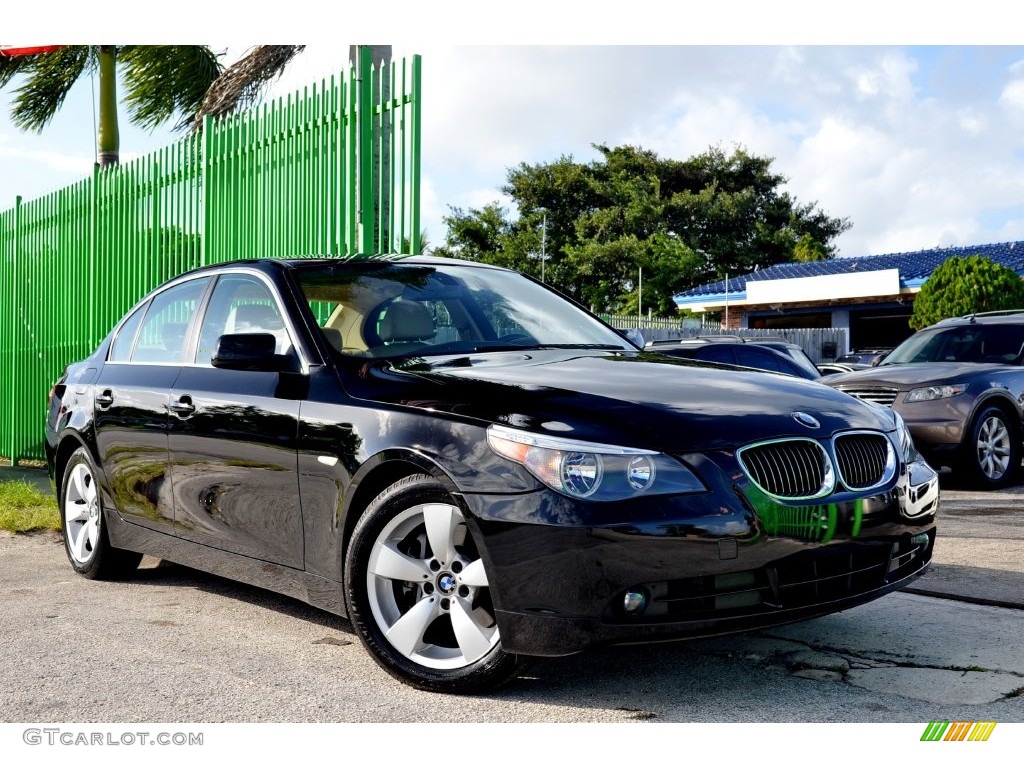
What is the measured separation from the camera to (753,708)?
140 inches

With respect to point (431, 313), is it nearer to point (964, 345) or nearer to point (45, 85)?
point (964, 345)

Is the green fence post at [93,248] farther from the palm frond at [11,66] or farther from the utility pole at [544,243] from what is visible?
the utility pole at [544,243]

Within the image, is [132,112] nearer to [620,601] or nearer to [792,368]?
[792,368]

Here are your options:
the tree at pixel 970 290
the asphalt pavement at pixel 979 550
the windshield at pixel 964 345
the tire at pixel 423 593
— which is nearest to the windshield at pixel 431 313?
the tire at pixel 423 593

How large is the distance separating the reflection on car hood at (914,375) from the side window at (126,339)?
20.1 feet

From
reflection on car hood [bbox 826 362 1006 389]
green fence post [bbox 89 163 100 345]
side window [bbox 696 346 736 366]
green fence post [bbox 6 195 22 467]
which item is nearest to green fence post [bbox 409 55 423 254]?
reflection on car hood [bbox 826 362 1006 389]

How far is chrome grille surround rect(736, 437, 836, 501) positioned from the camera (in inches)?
141

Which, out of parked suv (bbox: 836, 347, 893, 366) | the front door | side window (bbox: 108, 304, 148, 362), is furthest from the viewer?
parked suv (bbox: 836, 347, 893, 366)

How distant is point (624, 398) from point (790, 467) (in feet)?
1.89

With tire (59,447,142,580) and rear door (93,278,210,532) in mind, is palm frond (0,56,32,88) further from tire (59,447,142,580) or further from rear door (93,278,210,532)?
rear door (93,278,210,532)

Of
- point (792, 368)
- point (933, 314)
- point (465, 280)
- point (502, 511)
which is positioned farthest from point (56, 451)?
point (933, 314)

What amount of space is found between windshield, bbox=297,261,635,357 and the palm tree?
15.3 metres

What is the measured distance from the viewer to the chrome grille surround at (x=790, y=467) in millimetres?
3578
